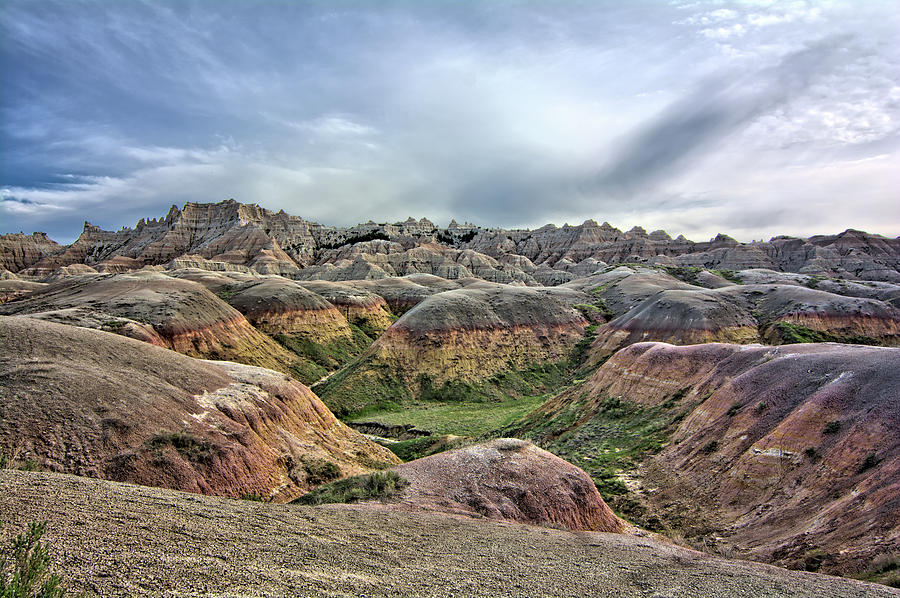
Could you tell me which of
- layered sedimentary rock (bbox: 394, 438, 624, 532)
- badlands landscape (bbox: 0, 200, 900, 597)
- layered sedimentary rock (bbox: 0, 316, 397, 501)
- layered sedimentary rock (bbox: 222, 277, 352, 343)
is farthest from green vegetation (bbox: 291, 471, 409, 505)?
layered sedimentary rock (bbox: 222, 277, 352, 343)

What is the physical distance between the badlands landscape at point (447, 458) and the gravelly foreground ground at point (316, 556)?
0.06 meters

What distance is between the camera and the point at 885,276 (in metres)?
106

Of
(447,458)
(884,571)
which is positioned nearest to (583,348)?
(447,458)

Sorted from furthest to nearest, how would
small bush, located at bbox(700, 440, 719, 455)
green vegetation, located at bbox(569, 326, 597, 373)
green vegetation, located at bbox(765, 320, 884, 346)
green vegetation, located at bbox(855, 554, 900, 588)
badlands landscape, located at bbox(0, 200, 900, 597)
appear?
green vegetation, located at bbox(569, 326, 597, 373) < green vegetation, located at bbox(765, 320, 884, 346) < small bush, located at bbox(700, 440, 719, 455) < green vegetation, located at bbox(855, 554, 900, 588) < badlands landscape, located at bbox(0, 200, 900, 597)

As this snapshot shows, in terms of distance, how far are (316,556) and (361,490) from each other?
5.88 metres

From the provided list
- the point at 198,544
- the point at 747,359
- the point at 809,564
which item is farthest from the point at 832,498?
the point at 198,544

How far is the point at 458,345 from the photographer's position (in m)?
53.6

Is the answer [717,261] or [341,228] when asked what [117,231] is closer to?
[341,228]

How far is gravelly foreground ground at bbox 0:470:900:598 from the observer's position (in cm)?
636

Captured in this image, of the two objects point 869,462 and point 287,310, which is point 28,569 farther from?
point 287,310

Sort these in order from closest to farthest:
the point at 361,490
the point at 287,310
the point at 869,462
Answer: the point at 361,490, the point at 869,462, the point at 287,310

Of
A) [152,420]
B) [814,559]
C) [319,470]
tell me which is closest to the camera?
[814,559]

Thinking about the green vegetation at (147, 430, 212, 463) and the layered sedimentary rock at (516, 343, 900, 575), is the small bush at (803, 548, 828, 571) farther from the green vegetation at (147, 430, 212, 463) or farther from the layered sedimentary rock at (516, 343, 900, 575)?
the green vegetation at (147, 430, 212, 463)

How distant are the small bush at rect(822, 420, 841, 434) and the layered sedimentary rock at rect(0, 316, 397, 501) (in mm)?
19093
